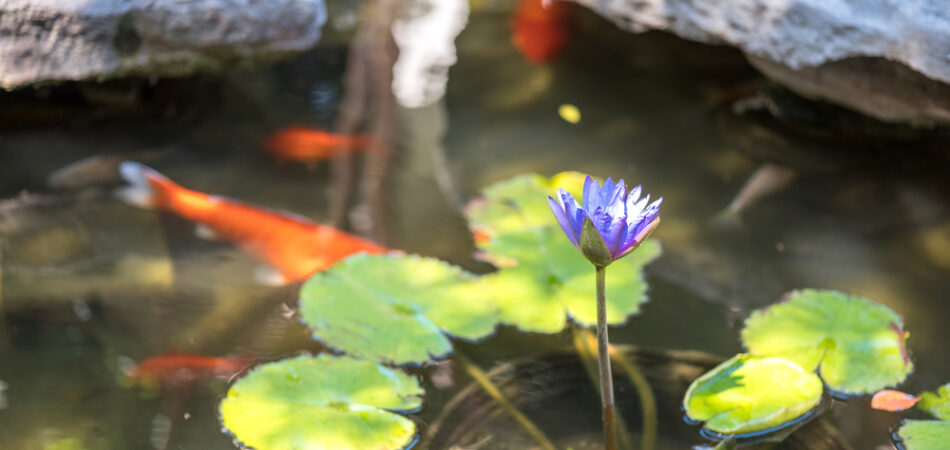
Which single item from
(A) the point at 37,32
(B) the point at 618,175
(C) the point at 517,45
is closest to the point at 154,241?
(A) the point at 37,32

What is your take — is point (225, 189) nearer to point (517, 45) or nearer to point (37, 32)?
point (37, 32)

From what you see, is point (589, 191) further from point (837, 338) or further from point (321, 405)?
point (837, 338)

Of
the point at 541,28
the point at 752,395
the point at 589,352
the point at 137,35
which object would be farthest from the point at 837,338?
the point at 137,35

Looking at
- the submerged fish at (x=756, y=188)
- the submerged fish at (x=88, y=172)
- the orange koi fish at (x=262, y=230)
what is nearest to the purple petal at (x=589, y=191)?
the orange koi fish at (x=262, y=230)

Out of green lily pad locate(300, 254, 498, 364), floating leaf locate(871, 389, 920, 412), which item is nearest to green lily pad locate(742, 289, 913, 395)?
floating leaf locate(871, 389, 920, 412)

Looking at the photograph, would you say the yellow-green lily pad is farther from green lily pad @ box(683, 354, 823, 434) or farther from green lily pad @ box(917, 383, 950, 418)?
green lily pad @ box(683, 354, 823, 434)

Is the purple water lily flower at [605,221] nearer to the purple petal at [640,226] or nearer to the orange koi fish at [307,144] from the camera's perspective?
the purple petal at [640,226]

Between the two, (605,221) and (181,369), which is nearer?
(605,221)
